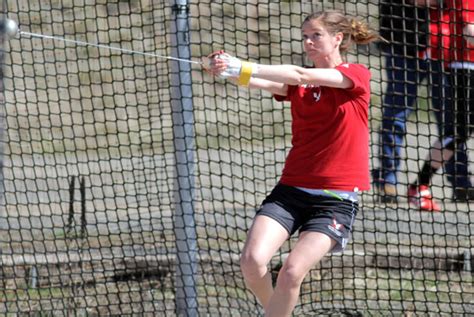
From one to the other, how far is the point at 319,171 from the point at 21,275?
8.51 ft

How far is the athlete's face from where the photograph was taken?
5008 millimetres

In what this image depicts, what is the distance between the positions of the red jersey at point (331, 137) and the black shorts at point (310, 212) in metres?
0.06

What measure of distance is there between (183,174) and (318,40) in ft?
5.03

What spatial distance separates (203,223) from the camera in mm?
7137

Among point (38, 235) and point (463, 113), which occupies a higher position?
point (463, 113)

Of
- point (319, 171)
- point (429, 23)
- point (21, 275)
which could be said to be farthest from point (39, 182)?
point (319, 171)

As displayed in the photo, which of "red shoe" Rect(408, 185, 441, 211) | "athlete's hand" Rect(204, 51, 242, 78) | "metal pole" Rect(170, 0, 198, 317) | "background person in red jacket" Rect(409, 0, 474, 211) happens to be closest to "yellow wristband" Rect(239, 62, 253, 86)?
"athlete's hand" Rect(204, 51, 242, 78)

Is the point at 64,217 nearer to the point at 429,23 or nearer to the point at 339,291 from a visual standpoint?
the point at 339,291

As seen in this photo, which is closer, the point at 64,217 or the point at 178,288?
the point at 178,288

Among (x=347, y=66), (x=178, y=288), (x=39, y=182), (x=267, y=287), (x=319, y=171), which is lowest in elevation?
(x=39, y=182)

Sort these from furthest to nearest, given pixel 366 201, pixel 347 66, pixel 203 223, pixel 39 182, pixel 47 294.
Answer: pixel 39 182 → pixel 366 201 → pixel 203 223 → pixel 47 294 → pixel 347 66

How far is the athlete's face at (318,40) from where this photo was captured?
197 inches

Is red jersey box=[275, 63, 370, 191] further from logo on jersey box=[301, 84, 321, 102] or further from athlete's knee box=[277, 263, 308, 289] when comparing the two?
athlete's knee box=[277, 263, 308, 289]

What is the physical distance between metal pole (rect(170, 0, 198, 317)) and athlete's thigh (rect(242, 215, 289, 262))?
130 centimetres
